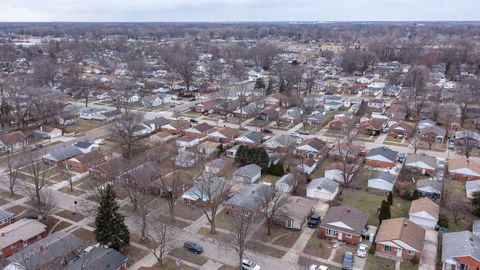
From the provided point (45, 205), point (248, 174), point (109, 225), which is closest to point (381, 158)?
point (248, 174)

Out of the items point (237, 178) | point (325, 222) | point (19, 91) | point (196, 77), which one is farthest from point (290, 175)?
point (196, 77)

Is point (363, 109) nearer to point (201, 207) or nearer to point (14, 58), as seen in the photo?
point (201, 207)

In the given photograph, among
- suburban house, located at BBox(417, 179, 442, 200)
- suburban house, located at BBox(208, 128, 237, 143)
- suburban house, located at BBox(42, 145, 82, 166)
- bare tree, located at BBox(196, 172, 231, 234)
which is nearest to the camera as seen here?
bare tree, located at BBox(196, 172, 231, 234)

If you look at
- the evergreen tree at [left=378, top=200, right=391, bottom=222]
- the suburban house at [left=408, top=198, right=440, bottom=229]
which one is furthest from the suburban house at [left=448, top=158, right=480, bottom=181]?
the evergreen tree at [left=378, top=200, right=391, bottom=222]

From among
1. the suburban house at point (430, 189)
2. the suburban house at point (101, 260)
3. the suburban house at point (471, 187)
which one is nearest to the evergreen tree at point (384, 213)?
the suburban house at point (430, 189)

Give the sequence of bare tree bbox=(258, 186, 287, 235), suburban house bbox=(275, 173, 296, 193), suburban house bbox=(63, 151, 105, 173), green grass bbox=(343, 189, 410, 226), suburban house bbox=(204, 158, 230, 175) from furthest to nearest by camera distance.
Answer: suburban house bbox=(63, 151, 105, 173)
suburban house bbox=(204, 158, 230, 175)
suburban house bbox=(275, 173, 296, 193)
green grass bbox=(343, 189, 410, 226)
bare tree bbox=(258, 186, 287, 235)

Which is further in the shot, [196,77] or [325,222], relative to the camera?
[196,77]

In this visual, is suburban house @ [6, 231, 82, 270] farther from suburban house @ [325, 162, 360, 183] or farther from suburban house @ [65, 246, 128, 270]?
suburban house @ [325, 162, 360, 183]
